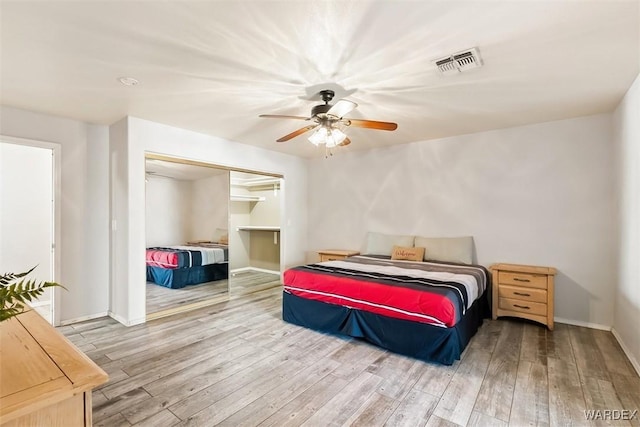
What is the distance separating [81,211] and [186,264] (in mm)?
1491

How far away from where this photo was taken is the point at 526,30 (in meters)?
1.99

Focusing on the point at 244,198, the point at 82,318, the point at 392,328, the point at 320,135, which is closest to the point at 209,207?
the point at 244,198

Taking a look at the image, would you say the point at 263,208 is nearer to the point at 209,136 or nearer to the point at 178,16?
the point at 209,136

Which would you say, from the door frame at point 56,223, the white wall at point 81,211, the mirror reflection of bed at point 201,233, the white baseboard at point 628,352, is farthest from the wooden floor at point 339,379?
the mirror reflection of bed at point 201,233

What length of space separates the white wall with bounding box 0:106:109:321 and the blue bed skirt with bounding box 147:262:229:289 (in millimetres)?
588

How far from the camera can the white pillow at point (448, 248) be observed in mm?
4234

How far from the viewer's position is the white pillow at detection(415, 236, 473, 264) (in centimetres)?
423

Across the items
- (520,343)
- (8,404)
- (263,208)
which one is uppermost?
(263,208)

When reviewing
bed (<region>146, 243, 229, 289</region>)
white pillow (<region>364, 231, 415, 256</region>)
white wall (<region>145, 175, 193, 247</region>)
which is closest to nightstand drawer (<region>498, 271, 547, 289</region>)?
white pillow (<region>364, 231, 415, 256</region>)

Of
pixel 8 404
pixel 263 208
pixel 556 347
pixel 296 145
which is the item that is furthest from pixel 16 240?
pixel 556 347

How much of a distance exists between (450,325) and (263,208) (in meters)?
3.91

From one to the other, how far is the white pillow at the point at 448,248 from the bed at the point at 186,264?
10.3ft

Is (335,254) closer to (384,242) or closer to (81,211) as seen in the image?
(384,242)

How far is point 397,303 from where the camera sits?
289 cm
